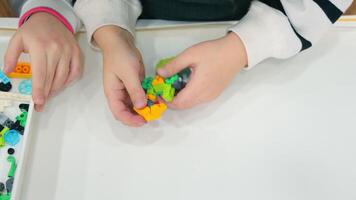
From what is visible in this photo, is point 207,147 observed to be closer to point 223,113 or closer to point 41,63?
point 223,113

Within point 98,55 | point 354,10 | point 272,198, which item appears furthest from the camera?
point 354,10

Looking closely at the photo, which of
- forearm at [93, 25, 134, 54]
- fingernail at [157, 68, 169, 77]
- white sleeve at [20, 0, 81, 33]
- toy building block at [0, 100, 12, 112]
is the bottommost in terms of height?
toy building block at [0, 100, 12, 112]

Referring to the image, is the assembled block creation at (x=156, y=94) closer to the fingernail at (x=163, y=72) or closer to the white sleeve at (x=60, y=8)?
the fingernail at (x=163, y=72)

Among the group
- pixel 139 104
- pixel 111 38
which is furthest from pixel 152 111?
pixel 111 38

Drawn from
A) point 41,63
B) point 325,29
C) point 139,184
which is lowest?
point 139,184

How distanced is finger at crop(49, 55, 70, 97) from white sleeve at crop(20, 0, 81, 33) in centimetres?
7

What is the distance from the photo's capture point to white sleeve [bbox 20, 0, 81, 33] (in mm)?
538

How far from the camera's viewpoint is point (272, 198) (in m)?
0.44

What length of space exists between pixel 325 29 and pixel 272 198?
0.24 meters

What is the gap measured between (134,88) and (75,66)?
10cm

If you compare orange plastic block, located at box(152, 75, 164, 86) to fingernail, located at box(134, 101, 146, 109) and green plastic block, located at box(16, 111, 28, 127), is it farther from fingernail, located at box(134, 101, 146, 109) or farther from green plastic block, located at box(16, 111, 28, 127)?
green plastic block, located at box(16, 111, 28, 127)

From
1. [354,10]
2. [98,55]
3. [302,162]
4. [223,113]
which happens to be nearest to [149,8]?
[98,55]

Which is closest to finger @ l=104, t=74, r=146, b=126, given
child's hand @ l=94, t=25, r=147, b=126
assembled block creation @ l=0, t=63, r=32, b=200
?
child's hand @ l=94, t=25, r=147, b=126

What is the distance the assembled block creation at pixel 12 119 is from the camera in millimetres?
459
